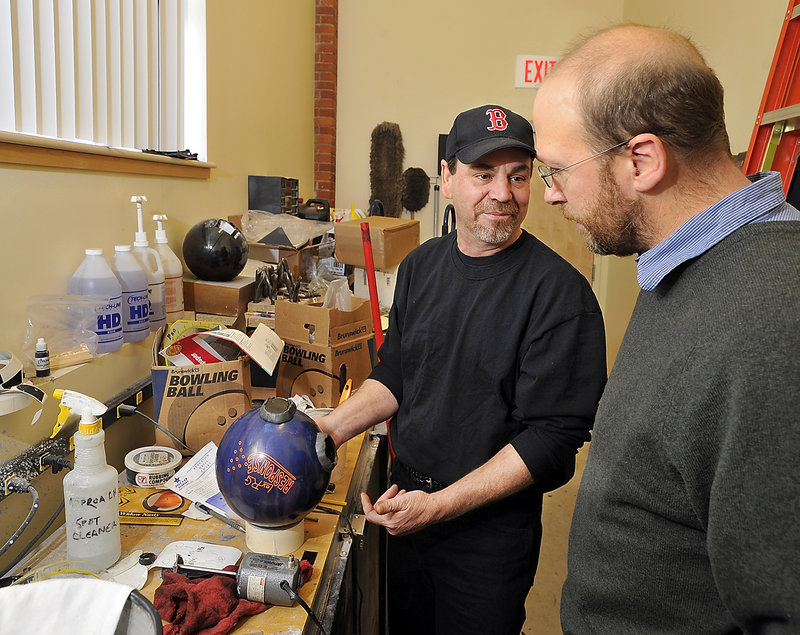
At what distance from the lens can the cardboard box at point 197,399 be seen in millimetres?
1466

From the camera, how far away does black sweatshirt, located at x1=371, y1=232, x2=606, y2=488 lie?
1.28 meters

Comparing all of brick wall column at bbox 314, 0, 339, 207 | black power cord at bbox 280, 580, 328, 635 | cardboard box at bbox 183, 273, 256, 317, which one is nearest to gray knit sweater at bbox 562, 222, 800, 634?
black power cord at bbox 280, 580, 328, 635

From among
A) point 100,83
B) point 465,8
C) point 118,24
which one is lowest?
point 100,83

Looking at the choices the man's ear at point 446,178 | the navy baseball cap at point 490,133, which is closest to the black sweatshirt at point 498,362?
the man's ear at point 446,178

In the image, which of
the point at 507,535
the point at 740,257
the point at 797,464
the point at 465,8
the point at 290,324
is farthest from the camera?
the point at 465,8

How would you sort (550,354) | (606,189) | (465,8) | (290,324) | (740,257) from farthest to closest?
(465,8) < (290,324) < (550,354) < (606,189) < (740,257)

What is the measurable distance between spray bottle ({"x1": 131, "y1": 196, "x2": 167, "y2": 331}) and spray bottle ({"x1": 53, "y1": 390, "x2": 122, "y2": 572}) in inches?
34.8

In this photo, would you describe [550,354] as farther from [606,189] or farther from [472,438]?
[606,189]

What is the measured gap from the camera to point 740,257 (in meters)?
0.74

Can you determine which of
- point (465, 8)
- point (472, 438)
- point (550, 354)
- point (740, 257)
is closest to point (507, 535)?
point (472, 438)

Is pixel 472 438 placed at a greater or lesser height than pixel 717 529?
lesser

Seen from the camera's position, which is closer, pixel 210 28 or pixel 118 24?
pixel 118 24

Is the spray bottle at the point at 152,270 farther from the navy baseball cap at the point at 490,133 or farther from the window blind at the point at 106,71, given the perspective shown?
the navy baseball cap at the point at 490,133

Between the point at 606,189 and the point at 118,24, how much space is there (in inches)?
74.4
